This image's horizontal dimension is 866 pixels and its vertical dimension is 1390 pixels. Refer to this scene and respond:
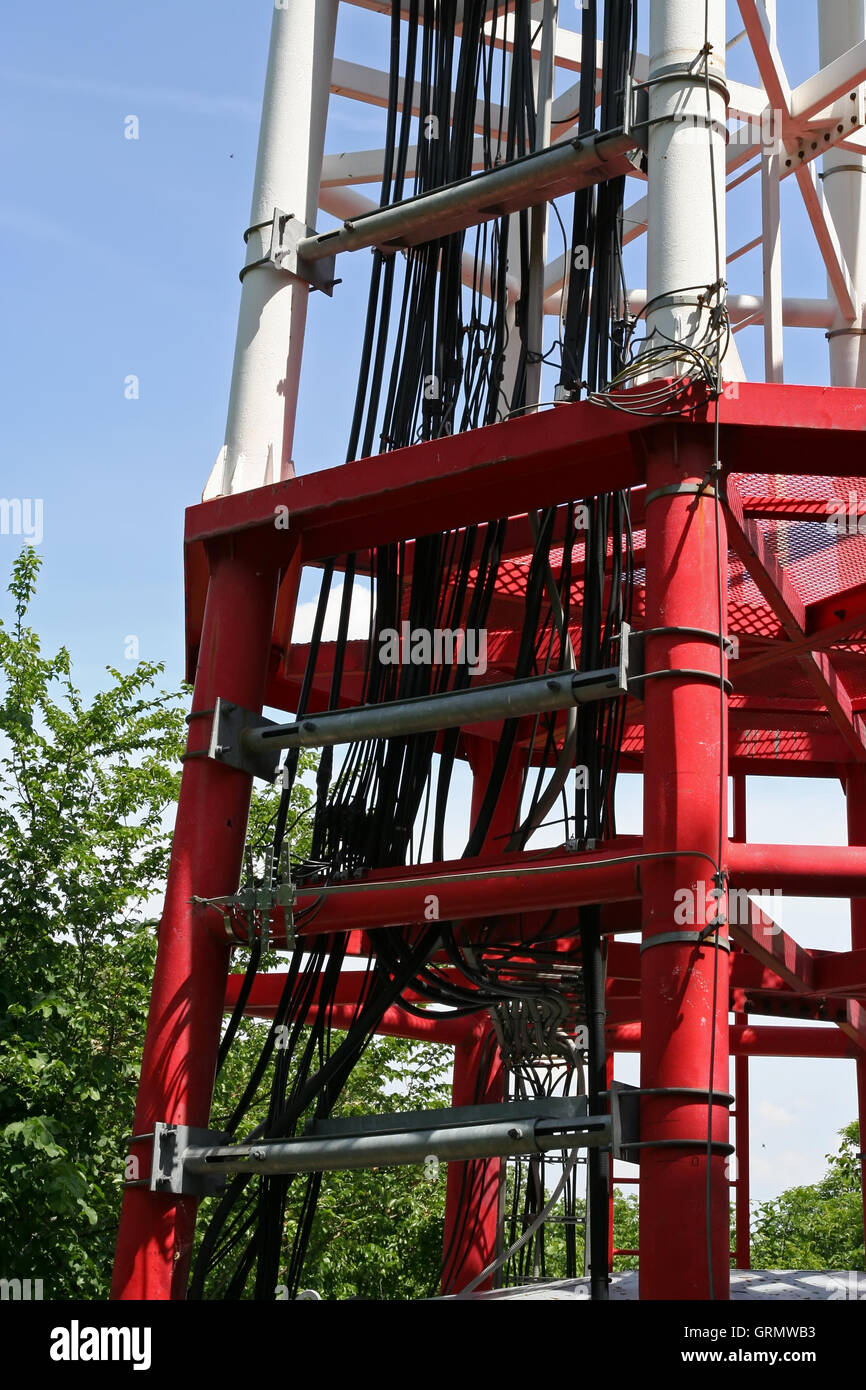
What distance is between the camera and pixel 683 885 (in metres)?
9.03

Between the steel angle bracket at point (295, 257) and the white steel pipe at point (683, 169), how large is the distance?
2.99 metres

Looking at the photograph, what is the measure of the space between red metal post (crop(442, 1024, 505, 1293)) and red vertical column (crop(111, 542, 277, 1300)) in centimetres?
448

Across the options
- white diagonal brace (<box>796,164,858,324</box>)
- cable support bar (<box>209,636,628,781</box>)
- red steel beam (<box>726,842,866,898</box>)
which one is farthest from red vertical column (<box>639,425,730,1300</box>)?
white diagonal brace (<box>796,164,858,324</box>)

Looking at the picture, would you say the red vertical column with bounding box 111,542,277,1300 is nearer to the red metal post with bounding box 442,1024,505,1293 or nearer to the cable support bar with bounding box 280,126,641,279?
the cable support bar with bounding box 280,126,641,279

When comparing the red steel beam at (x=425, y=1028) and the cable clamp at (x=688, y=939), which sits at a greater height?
the red steel beam at (x=425, y=1028)

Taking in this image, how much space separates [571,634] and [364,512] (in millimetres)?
4175

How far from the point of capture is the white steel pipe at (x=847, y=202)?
18188 mm

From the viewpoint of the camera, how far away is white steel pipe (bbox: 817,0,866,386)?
18.2m

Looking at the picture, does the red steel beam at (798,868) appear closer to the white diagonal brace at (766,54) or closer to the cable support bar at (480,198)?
the cable support bar at (480,198)

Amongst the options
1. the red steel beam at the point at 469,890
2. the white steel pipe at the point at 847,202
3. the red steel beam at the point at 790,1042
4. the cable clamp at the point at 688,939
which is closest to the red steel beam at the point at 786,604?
the red steel beam at the point at 469,890

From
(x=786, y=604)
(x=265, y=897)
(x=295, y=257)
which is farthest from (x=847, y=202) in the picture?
(x=265, y=897)

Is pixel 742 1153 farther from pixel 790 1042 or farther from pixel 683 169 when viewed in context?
pixel 683 169
